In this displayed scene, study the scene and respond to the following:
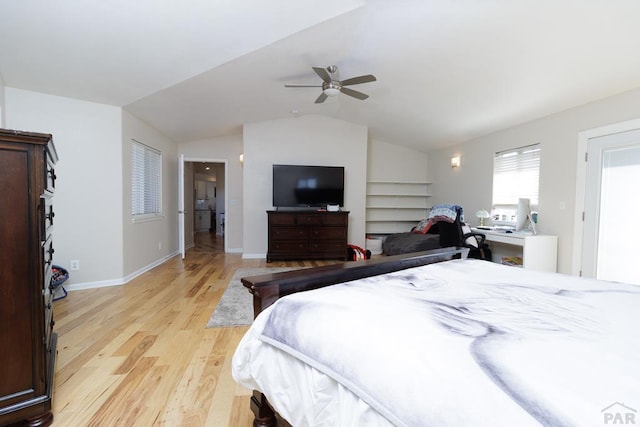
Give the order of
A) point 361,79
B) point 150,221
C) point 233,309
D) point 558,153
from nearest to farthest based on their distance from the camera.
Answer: point 233,309 < point 361,79 < point 558,153 < point 150,221

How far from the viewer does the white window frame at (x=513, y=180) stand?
13.5ft

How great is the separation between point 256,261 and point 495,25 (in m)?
4.56

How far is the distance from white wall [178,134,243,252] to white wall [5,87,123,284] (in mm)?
2437

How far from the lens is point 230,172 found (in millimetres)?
6086

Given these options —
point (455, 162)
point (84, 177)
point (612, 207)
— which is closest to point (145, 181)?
point (84, 177)

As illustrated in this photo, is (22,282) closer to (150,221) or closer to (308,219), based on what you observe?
(150,221)

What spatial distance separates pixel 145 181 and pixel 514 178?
568 cm

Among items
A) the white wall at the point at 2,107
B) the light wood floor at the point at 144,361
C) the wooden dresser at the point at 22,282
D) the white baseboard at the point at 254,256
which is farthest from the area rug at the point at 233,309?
the white wall at the point at 2,107

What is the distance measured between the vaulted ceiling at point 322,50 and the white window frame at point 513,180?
57cm

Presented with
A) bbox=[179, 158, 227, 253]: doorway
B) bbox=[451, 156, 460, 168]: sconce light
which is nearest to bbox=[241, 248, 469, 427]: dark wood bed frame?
bbox=[451, 156, 460, 168]: sconce light

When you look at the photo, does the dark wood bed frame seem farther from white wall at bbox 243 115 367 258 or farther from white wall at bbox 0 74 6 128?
white wall at bbox 243 115 367 258

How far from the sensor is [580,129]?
341 cm

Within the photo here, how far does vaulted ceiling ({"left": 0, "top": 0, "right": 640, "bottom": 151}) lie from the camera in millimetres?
2170

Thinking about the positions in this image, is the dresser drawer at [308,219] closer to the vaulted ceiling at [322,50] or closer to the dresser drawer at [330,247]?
the dresser drawer at [330,247]
